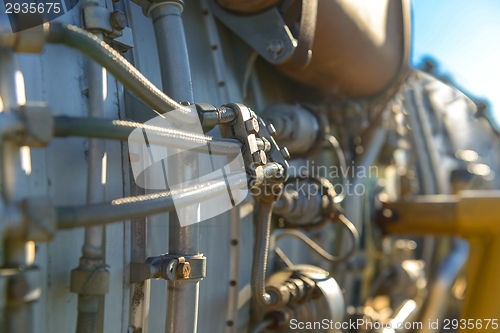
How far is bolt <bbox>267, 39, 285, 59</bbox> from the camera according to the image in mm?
995

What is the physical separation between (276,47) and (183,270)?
19.6 inches

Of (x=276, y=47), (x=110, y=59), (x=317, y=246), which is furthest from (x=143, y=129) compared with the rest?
(x=317, y=246)

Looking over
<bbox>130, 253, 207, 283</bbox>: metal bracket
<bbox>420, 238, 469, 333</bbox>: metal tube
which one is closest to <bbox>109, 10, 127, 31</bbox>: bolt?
<bbox>130, 253, 207, 283</bbox>: metal bracket

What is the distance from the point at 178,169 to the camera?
2.31ft

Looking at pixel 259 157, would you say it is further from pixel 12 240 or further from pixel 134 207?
pixel 12 240

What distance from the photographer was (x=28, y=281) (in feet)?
1.69

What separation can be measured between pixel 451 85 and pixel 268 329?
1.85 meters

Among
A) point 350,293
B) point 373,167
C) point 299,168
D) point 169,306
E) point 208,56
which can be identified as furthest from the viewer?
point 373,167

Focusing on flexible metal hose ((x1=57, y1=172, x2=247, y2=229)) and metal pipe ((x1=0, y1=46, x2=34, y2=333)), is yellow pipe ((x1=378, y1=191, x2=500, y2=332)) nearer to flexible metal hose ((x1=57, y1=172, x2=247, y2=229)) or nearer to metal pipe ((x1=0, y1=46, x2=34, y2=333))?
flexible metal hose ((x1=57, y1=172, x2=247, y2=229))

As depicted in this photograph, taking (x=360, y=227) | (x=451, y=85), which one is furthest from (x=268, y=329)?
(x=451, y=85)

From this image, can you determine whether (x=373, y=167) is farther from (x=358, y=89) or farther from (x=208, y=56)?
(x=208, y=56)

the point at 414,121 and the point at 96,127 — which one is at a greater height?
the point at 414,121

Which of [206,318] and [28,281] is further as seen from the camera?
[206,318]

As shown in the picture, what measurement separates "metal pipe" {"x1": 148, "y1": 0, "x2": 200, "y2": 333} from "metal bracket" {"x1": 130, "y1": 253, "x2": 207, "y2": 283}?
0.01 meters
